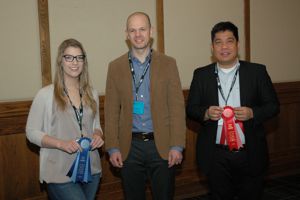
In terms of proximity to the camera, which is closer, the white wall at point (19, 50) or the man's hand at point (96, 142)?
the man's hand at point (96, 142)

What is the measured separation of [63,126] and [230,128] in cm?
110

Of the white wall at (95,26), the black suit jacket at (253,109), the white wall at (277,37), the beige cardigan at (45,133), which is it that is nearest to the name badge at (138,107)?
the black suit jacket at (253,109)

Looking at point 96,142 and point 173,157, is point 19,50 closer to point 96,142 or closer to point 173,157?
point 96,142

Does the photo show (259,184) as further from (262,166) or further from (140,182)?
(140,182)

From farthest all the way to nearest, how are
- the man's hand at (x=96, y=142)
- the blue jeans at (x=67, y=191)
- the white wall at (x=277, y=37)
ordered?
the white wall at (x=277, y=37), the man's hand at (x=96, y=142), the blue jeans at (x=67, y=191)

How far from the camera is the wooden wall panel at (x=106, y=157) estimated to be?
3184mm

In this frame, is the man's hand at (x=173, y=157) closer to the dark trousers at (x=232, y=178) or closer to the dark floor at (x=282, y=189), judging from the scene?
the dark trousers at (x=232, y=178)

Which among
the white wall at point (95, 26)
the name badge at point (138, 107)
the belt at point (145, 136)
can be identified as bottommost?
Answer: the belt at point (145, 136)

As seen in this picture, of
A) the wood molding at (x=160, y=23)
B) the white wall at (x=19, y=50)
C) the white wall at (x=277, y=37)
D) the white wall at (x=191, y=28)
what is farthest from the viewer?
the white wall at (x=277, y=37)

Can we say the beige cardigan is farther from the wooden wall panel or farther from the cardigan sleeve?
the wooden wall panel

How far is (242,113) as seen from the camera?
253 centimetres

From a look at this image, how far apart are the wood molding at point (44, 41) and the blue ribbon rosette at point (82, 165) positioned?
1276 millimetres

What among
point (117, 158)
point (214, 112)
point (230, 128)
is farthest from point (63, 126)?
point (230, 128)

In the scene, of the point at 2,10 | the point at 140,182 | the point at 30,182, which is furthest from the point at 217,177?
the point at 2,10
